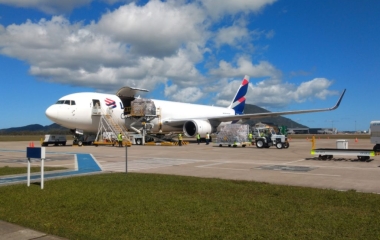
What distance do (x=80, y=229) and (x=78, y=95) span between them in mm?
29427

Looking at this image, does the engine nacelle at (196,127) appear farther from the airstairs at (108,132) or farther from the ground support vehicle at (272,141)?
the ground support vehicle at (272,141)

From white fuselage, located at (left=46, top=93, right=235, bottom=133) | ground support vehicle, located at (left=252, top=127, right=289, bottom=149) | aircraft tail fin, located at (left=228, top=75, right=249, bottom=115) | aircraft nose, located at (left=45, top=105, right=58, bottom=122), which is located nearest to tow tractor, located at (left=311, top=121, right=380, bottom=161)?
ground support vehicle, located at (left=252, top=127, right=289, bottom=149)

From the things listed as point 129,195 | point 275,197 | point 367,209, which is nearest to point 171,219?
point 129,195

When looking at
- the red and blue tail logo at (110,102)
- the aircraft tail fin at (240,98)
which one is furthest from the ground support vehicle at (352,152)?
the aircraft tail fin at (240,98)

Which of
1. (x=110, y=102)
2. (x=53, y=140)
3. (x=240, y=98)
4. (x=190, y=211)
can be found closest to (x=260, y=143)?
(x=110, y=102)

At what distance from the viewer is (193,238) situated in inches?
203

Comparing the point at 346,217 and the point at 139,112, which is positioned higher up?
the point at 139,112

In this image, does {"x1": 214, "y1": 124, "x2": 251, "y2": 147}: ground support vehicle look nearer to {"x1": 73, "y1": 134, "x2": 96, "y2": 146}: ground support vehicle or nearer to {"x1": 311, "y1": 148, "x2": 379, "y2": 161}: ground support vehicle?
{"x1": 311, "y1": 148, "x2": 379, "y2": 161}: ground support vehicle

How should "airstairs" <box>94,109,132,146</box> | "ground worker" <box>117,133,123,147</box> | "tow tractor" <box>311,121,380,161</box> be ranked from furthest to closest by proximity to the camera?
"airstairs" <box>94,109,132,146</box> → "ground worker" <box>117,133,123,147</box> → "tow tractor" <box>311,121,380,161</box>

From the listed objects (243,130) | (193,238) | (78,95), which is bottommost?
(193,238)

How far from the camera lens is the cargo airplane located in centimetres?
3204

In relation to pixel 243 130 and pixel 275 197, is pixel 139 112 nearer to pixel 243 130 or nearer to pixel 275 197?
pixel 243 130

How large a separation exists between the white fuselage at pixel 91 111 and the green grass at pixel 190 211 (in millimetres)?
23135

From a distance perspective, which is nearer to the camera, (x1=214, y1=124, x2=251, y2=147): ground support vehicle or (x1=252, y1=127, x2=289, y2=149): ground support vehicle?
(x1=252, y1=127, x2=289, y2=149): ground support vehicle
